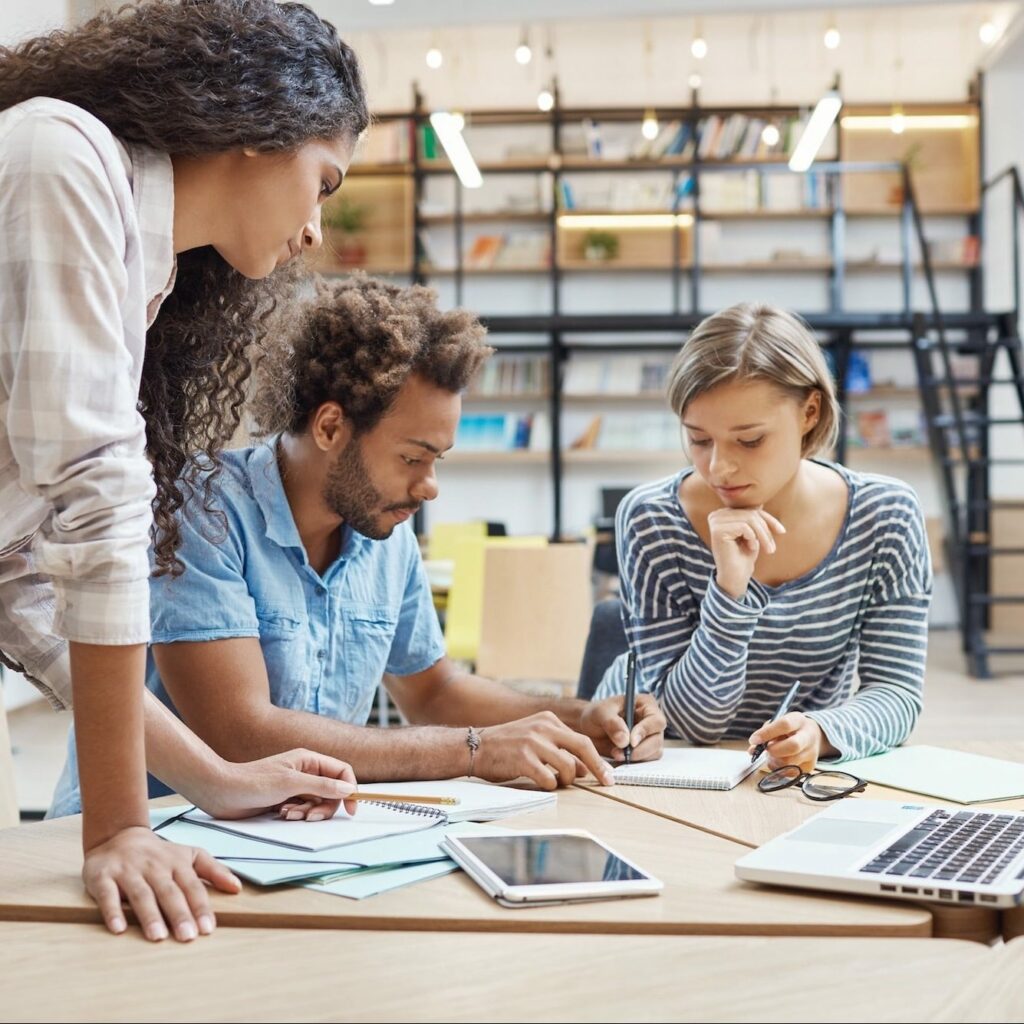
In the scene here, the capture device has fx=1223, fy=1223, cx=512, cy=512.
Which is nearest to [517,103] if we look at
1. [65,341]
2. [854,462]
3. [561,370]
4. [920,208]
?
[561,370]

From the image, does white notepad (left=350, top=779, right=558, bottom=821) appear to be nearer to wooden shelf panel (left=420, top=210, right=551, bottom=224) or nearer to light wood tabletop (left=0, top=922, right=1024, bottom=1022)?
light wood tabletop (left=0, top=922, right=1024, bottom=1022)

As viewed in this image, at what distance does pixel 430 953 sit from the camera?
856 mm

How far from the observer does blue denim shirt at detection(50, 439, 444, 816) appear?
4.75 ft

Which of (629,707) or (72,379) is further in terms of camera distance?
(629,707)

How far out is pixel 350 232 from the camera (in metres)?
8.54

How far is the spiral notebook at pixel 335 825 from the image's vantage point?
1.09 m

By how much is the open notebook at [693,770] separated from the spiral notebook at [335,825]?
31 centimetres

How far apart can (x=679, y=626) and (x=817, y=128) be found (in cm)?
574

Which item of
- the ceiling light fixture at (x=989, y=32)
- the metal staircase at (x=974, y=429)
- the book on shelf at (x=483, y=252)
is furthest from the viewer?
the book on shelf at (x=483, y=252)

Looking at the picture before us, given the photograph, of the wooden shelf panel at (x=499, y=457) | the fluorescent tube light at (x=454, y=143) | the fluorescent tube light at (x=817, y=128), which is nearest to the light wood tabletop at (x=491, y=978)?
the fluorescent tube light at (x=454, y=143)

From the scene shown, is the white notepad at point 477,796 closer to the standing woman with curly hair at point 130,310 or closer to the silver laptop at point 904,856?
the standing woman with curly hair at point 130,310

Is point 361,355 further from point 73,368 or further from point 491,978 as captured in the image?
point 491,978

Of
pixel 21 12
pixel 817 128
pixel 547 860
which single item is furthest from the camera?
pixel 817 128

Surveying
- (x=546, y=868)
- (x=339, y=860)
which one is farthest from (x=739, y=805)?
(x=339, y=860)
